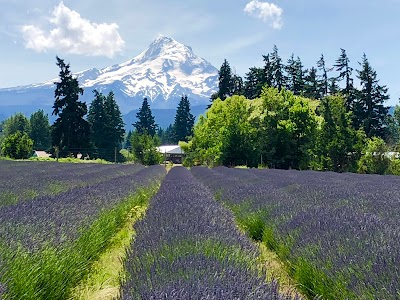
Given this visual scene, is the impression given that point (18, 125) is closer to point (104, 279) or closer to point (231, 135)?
point (231, 135)

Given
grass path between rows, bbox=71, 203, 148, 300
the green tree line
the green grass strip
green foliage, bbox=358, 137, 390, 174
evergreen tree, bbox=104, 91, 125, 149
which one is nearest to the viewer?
the green grass strip

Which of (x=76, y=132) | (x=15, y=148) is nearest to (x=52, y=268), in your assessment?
(x=15, y=148)

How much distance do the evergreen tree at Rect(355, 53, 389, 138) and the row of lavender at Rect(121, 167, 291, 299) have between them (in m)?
51.2

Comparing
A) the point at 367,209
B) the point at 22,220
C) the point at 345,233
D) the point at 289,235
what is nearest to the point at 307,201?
the point at 367,209

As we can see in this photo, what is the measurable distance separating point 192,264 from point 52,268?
44.9 inches

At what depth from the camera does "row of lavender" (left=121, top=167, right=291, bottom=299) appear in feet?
7.27

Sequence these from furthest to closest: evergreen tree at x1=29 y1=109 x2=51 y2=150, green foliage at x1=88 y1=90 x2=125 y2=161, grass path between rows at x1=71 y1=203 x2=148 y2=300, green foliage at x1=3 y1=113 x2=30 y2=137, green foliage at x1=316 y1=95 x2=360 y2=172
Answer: green foliage at x1=3 y1=113 x2=30 y2=137, evergreen tree at x1=29 y1=109 x2=51 y2=150, green foliage at x1=88 y1=90 x2=125 y2=161, green foliage at x1=316 y1=95 x2=360 y2=172, grass path between rows at x1=71 y1=203 x2=148 y2=300

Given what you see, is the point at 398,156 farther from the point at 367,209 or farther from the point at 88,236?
the point at 88,236

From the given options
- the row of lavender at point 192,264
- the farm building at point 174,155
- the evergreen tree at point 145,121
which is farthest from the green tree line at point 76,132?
the row of lavender at point 192,264

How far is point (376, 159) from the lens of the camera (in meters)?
27.0

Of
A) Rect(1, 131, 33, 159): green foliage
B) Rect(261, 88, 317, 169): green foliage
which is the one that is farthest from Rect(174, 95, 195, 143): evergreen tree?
Rect(261, 88, 317, 169): green foliage

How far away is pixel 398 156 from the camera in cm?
2736

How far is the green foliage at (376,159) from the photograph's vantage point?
26.7m

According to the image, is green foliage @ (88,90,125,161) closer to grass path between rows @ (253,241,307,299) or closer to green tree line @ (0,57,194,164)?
green tree line @ (0,57,194,164)
